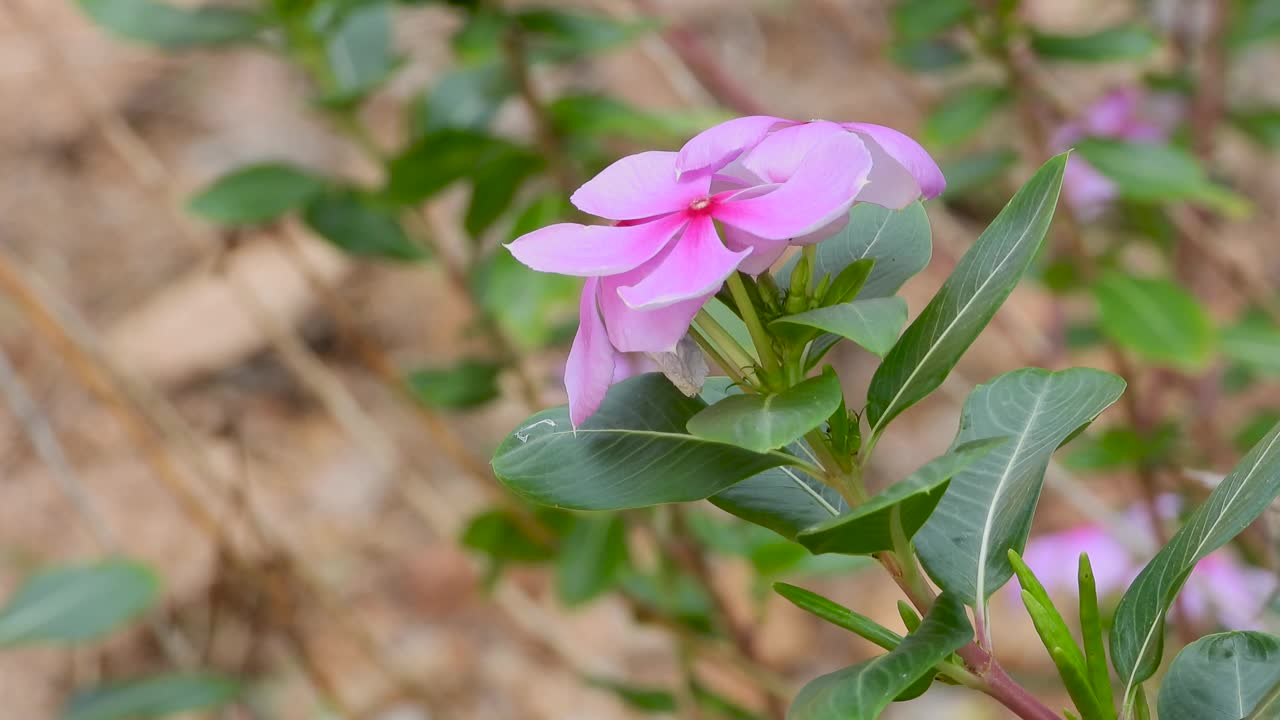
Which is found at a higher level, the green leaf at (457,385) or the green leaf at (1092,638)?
the green leaf at (1092,638)

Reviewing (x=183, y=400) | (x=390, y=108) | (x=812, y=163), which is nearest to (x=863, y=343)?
(x=812, y=163)

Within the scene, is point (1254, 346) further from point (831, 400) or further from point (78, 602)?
point (78, 602)

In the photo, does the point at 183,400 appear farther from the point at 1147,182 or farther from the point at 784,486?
the point at 784,486

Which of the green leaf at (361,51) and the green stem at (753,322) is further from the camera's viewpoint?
the green leaf at (361,51)

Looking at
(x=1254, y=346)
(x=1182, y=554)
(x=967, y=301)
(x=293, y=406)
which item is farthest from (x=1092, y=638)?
(x=293, y=406)

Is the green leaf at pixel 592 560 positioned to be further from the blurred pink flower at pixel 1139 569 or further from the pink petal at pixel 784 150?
the pink petal at pixel 784 150

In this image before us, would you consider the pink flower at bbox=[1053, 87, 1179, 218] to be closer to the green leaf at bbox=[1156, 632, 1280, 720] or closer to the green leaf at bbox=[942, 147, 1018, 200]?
the green leaf at bbox=[942, 147, 1018, 200]

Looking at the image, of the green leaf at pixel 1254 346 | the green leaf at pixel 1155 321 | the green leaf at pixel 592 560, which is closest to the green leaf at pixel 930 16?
the green leaf at pixel 1155 321

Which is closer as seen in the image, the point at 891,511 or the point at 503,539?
the point at 891,511
